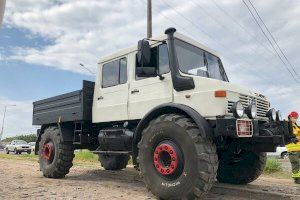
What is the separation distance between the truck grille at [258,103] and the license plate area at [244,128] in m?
0.33

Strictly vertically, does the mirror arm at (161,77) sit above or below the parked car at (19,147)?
above

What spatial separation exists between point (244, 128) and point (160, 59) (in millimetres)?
2156

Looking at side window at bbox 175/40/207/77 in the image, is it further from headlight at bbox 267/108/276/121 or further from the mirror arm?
headlight at bbox 267/108/276/121

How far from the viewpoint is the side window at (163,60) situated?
6955 millimetres

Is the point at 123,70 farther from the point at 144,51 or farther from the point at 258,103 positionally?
the point at 258,103

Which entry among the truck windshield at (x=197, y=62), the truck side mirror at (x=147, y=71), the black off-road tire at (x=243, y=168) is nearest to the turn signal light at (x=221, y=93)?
the truck windshield at (x=197, y=62)

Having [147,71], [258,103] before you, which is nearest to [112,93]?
[147,71]

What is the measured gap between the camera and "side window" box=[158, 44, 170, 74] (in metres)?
6.96

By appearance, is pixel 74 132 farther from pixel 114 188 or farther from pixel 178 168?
pixel 178 168

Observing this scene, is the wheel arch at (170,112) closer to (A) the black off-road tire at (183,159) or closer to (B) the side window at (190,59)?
(A) the black off-road tire at (183,159)

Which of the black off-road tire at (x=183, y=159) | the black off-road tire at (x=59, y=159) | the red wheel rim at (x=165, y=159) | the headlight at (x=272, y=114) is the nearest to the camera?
the black off-road tire at (x=183, y=159)

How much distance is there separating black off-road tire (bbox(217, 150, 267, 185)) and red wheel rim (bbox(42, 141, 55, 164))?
438cm

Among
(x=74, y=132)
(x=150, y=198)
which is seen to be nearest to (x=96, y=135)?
(x=74, y=132)

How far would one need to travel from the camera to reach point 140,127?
22.8 ft
